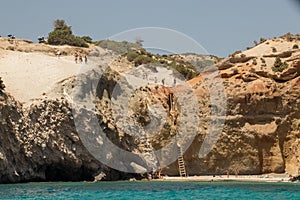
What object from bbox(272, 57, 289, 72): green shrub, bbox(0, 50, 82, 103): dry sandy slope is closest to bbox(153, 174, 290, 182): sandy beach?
bbox(272, 57, 289, 72): green shrub

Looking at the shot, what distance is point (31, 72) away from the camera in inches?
1796

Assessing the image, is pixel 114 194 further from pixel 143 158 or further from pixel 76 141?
pixel 143 158

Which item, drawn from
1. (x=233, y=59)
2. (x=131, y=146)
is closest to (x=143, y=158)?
(x=131, y=146)

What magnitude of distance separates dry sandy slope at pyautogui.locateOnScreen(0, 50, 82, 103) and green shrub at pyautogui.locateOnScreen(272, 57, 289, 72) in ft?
53.9

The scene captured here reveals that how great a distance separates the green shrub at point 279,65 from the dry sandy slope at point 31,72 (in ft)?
53.9

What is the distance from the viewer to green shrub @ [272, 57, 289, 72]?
156 ft

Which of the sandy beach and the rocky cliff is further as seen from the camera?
the sandy beach

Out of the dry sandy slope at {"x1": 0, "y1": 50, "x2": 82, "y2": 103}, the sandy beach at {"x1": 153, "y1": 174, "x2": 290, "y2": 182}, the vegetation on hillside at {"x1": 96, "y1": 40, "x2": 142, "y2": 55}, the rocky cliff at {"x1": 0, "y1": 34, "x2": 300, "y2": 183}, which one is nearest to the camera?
the rocky cliff at {"x1": 0, "y1": 34, "x2": 300, "y2": 183}

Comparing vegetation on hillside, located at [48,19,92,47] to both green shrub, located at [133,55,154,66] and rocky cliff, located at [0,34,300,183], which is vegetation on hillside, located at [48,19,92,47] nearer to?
green shrub, located at [133,55,154,66]

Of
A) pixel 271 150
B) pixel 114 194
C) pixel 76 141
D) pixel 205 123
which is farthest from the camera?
pixel 205 123

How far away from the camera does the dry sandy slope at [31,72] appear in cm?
4122

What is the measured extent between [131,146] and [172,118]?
594 cm

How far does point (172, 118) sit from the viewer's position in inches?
1906

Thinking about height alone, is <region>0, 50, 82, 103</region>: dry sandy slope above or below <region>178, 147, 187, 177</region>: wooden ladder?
above
